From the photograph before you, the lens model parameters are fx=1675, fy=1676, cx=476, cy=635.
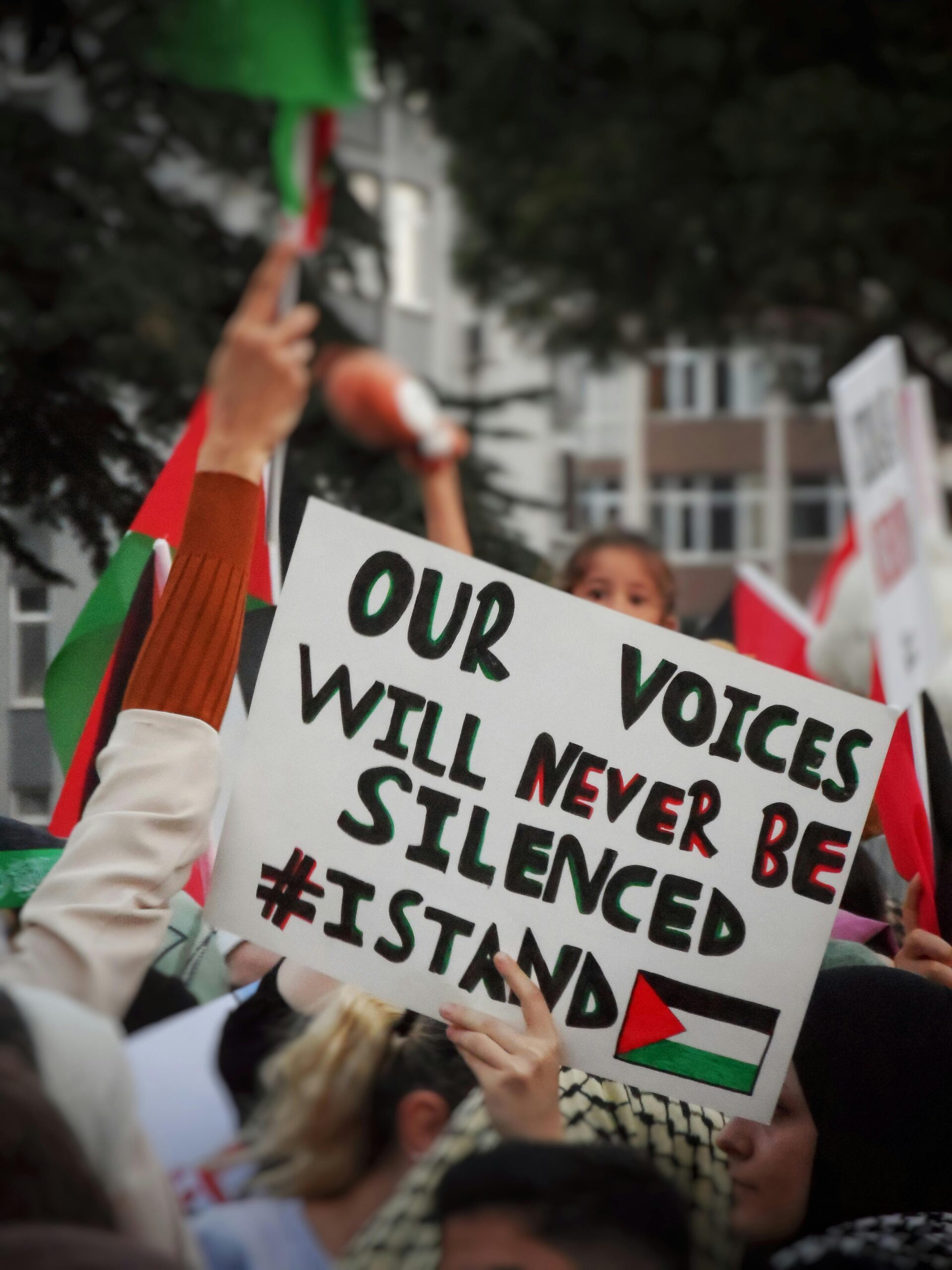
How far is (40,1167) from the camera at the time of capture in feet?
3.80

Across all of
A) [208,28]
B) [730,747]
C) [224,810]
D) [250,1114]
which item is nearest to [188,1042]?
[250,1114]

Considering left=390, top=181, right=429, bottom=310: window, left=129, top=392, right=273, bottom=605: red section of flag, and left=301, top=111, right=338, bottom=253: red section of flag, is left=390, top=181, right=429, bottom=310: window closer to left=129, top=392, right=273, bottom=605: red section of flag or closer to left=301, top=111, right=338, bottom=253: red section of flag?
left=301, top=111, right=338, bottom=253: red section of flag

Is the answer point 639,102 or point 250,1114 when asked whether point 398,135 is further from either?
point 250,1114

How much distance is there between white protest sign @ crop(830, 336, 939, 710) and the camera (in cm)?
442

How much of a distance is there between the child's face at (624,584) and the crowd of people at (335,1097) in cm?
127

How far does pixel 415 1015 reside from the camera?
1.86m

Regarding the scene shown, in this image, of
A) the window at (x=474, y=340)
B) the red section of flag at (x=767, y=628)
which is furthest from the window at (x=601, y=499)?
the red section of flag at (x=767, y=628)

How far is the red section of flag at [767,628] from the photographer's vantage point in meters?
4.42

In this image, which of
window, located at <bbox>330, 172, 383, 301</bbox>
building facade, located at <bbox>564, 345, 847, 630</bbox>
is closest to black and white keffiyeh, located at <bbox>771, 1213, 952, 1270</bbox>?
window, located at <bbox>330, 172, 383, 301</bbox>

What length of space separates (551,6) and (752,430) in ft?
78.5

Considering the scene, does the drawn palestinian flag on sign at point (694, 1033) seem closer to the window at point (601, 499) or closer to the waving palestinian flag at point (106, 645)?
the waving palestinian flag at point (106, 645)

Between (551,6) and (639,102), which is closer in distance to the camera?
(551,6)

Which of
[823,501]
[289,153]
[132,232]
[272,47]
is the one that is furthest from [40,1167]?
[823,501]

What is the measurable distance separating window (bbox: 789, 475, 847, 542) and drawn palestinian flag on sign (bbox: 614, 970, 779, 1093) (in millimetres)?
31649
